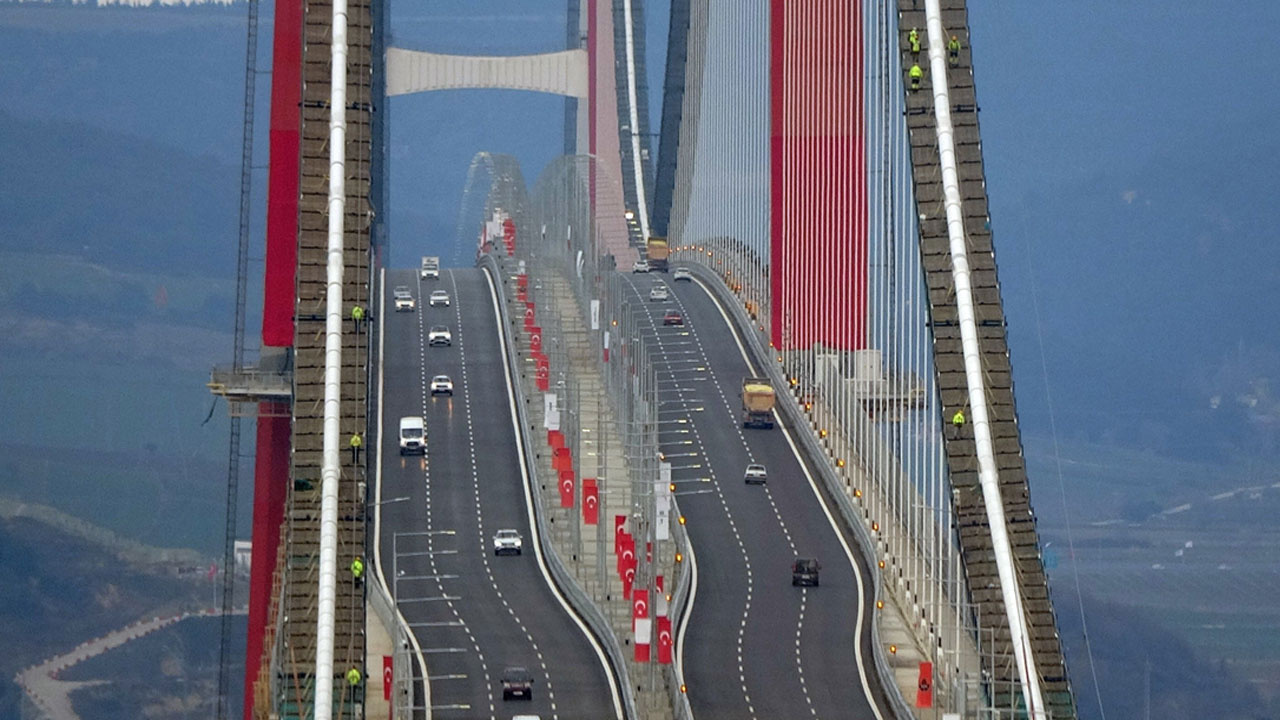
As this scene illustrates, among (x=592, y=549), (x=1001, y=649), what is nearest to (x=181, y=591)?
(x=592, y=549)

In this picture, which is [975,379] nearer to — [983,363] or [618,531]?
[983,363]

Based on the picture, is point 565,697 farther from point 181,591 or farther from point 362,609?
point 181,591

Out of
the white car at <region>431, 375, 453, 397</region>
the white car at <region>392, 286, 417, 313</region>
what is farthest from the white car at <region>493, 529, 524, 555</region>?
the white car at <region>392, 286, 417, 313</region>

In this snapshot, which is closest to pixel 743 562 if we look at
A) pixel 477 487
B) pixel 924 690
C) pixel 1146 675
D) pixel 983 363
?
pixel 477 487

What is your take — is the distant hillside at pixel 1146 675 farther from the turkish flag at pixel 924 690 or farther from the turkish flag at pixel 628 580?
the turkish flag at pixel 924 690

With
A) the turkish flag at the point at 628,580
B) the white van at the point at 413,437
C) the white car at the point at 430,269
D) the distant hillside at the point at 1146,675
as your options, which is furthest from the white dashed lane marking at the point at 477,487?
the distant hillside at the point at 1146,675

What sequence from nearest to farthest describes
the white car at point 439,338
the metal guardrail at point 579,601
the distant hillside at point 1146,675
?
the metal guardrail at point 579,601
the white car at point 439,338
the distant hillside at point 1146,675
